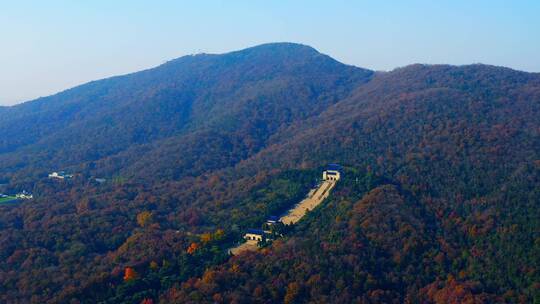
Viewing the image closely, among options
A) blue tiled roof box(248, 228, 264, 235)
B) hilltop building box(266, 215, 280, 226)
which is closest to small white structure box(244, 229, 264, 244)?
blue tiled roof box(248, 228, 264, 235)

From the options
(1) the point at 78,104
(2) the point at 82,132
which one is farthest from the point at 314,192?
(1) the point at 78,104

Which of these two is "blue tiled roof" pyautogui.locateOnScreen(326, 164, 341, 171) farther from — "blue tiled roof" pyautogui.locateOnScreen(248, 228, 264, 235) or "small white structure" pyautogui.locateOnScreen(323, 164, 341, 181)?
"blue tiled roof" pyautogui.locateOnScreen(248, 228, 264, 235)

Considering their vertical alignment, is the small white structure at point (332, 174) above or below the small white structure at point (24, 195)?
above

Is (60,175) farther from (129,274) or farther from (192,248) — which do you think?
(129,274)

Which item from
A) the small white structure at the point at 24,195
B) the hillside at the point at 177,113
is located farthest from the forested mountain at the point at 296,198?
the small white structure at the point at 24,195

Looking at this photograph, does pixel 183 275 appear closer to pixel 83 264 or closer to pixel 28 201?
pixel 83 264

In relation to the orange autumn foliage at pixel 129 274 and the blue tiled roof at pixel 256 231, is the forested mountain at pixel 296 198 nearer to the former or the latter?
the orange autumn foliage at pixel 129 274

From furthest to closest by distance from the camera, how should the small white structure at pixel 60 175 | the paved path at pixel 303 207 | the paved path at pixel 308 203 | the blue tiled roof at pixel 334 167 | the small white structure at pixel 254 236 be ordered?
the small white structure at pixel 60 175
the blue tiled roof at pixel 334 167
the paved path at pixel 308 203
the small white structure at pixel 254 236
the paved path at pixel 303 207
